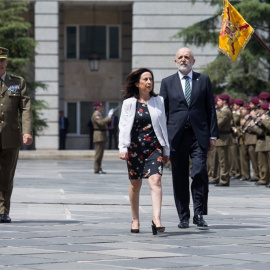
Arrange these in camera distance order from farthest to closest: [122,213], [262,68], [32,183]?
1. [262,68]
2. [32,183]
3. [122,213]

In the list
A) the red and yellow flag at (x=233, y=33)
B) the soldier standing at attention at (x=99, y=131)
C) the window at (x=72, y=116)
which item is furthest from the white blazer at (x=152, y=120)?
the window at (x=72, y=116)

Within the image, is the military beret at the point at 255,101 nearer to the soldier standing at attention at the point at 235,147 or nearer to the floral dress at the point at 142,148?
the soldier standing at attention at the point at 235,147

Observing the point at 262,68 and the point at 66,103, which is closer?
the point at 262,68

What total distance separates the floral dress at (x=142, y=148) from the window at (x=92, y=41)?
35.3 meters

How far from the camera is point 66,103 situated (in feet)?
151

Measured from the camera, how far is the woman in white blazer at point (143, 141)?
11008 millimetres

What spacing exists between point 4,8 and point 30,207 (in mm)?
24965

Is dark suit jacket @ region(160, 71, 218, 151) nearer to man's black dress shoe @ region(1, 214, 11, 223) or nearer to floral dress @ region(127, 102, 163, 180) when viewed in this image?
floral dress @ region(127, 102, 163, 180)

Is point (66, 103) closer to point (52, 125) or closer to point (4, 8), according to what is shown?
point (52, 125)

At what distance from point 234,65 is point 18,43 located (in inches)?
326

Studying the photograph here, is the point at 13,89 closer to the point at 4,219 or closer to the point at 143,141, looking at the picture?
the point at 4,219

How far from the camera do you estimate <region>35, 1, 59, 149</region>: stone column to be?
4094 cm

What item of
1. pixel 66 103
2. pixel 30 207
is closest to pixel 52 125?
pixel 66 103

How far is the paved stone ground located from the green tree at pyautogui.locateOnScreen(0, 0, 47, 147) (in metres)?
19.2
